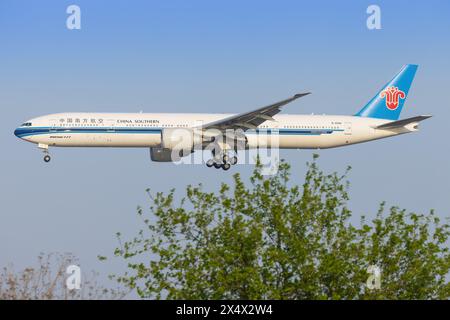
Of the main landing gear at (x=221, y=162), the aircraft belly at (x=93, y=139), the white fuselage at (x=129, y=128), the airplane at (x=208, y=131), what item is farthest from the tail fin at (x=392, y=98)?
the aircraft belly at (x=93, y=139)

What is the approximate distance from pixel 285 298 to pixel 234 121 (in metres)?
26.1

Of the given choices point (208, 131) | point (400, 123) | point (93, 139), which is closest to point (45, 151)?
point (93, 139)

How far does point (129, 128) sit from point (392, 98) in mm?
22042

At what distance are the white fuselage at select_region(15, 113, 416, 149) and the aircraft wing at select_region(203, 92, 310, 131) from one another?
3.43ft

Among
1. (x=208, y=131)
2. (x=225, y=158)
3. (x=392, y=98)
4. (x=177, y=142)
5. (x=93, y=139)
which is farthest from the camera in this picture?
(x=392, y=98)

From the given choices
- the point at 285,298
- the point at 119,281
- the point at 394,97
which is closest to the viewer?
the point at 285,298

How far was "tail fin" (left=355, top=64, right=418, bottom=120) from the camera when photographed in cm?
6097

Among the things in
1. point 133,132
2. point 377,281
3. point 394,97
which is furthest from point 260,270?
point 394,97

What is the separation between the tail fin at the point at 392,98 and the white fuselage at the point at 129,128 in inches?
254

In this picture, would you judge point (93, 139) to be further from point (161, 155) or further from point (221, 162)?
point (221, 162)

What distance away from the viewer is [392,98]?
62906 millimetres

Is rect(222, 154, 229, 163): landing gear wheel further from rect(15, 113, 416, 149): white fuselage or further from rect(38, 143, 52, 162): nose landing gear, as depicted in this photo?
rect(38, 143, 52, 162): nose landing gear
